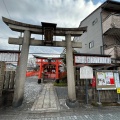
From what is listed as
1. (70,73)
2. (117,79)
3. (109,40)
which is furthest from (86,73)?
(109,40)

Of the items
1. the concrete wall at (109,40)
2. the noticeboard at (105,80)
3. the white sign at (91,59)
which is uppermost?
the concrete wall at (109,40)

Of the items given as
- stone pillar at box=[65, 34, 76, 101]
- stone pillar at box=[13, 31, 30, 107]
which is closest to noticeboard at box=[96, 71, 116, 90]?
stone pillar at box=[65, 34, 76, 101]

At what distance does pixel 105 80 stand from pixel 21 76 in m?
4.87

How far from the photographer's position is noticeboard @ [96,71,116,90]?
5.70m

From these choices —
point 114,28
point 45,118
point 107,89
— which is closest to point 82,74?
point 107,89

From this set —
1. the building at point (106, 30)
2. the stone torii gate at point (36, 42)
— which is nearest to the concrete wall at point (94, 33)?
the building at point (106, 30)

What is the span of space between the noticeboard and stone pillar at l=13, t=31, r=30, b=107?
4298mm

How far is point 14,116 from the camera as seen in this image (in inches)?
159

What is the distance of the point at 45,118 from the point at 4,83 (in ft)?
10.1

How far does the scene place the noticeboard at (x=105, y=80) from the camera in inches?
225

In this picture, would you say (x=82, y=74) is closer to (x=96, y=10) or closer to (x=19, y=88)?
(x=19, y=88)

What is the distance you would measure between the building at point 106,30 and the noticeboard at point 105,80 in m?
5.27

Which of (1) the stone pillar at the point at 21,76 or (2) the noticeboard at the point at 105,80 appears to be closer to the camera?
(1) the stone pillar at the point at 21,76

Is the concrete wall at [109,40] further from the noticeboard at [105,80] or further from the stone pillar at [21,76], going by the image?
the stone pillar at [21,76]
